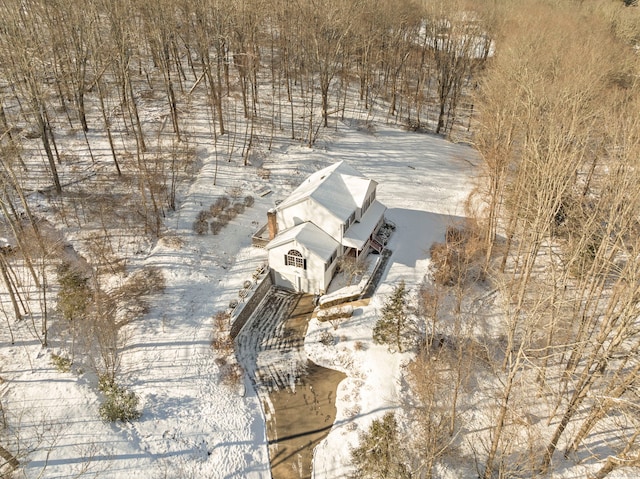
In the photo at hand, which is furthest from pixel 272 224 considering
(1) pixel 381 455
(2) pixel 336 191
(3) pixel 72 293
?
(1) pixel 381 455

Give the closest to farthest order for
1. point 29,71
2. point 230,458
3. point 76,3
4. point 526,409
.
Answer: point 230,458
point 526,409
point 29,71
point 76,3

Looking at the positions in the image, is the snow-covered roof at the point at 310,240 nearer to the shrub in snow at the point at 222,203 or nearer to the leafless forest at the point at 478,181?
the shrub in snow at the point at 222,203

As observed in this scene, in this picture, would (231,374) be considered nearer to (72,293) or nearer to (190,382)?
(190,382)

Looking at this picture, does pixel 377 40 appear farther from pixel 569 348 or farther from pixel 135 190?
pixel 569 348

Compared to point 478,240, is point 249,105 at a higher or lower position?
higher

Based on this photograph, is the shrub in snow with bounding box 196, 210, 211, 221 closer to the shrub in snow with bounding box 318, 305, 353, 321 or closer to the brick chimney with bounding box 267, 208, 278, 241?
the brick chimney with bounding box 267, 208, 278, 241

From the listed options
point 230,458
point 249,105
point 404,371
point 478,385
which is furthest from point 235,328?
point 249,105
